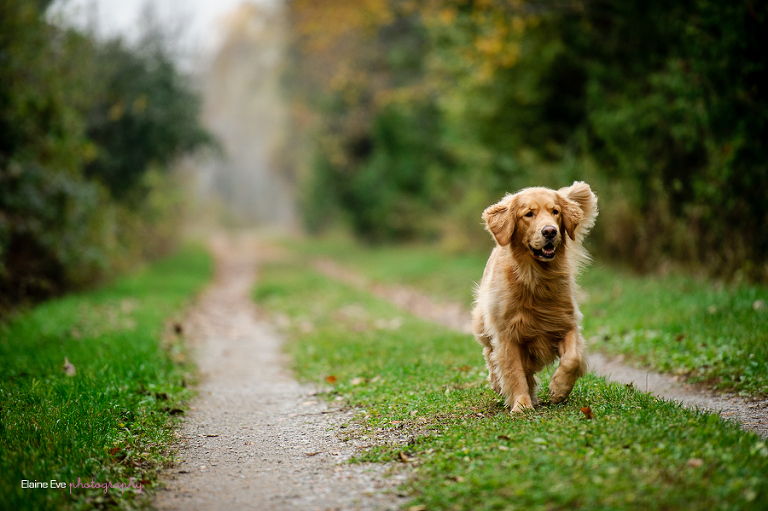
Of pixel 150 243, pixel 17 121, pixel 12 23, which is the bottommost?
pixel 150 243

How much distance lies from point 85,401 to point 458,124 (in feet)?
47.8

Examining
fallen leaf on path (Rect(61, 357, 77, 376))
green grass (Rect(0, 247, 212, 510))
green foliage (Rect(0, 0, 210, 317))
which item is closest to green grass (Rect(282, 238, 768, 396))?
green grass (Rect(0, 247, 212, 510))

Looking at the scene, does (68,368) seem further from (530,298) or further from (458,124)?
(458,124)

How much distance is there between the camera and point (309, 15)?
23500 millimetres

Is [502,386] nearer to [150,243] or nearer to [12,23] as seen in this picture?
[12,23]

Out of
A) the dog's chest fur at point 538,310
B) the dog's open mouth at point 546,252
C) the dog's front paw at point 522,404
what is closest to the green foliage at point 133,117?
the dog's chest fur at point 538,310

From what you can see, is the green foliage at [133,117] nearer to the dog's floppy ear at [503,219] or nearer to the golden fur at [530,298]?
the dog's floppy ear at [503,219]

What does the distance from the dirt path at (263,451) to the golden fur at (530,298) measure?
4.95 ft

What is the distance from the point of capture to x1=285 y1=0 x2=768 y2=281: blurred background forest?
9594 mm

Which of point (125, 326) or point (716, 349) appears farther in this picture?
point (125, 326)

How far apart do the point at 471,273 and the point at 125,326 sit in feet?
28.2

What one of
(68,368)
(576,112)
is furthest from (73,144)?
(576,112)

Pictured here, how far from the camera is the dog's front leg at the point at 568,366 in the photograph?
4809mm

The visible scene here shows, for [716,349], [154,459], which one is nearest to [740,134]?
[716,349]
